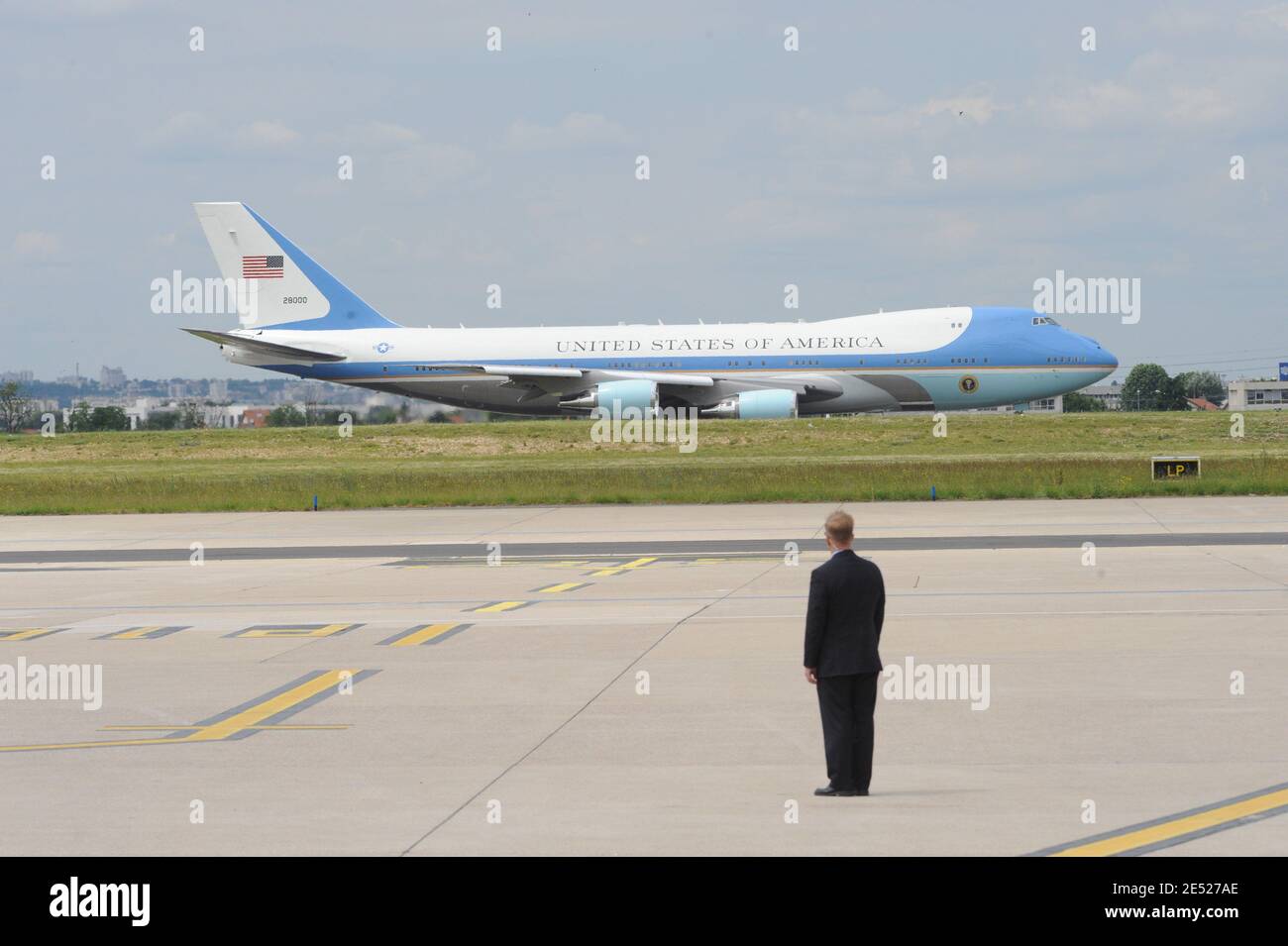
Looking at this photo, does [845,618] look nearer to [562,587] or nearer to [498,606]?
[498,606]

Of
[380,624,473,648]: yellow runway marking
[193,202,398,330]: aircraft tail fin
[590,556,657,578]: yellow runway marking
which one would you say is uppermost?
[193,202,398,330]: aircraft tail fin

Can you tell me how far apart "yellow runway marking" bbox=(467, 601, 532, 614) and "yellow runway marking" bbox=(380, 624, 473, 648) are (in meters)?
1.28

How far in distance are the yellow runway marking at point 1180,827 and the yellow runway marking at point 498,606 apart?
1131 cm

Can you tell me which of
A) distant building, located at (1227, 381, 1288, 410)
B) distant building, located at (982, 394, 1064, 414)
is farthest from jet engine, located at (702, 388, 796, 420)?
distant building, located at (1227, 381, 1288, 410)

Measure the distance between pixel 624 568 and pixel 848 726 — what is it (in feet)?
47.3

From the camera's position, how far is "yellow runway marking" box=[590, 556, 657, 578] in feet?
76.4

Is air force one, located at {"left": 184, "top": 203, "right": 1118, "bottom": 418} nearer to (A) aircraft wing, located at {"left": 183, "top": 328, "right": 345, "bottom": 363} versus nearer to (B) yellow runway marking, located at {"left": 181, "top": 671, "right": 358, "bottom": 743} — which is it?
(A) aircraft wing, located at {"left": 183, "top": 328, "right": 345, "bottom": 363}

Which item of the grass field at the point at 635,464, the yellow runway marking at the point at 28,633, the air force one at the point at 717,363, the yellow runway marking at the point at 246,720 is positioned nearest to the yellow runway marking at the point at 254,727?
the yellow runway marking at the point at 246,720

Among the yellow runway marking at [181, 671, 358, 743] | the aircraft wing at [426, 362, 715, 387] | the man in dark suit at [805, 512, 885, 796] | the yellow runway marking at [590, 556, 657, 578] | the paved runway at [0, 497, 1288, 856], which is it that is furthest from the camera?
the aircraft wing at [426, 362, 715, 387]

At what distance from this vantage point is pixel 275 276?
65562 mm

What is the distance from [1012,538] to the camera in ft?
88.2

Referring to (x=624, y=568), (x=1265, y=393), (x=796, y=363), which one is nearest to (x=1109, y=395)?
(x=1265, y=393)

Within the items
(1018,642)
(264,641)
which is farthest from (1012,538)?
(264,641)
